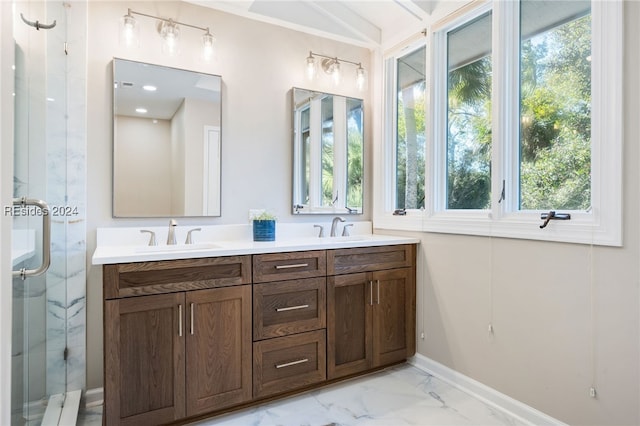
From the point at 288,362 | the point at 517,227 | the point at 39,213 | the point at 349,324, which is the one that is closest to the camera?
the point at 39,213

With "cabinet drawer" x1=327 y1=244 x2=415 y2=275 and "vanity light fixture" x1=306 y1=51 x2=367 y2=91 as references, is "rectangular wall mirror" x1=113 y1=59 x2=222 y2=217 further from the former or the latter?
"cabinet drawer" x1=327 y1=244 x2=415 y2=275

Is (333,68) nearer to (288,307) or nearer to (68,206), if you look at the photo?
(288,307)

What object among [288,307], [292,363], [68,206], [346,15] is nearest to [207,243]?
[288,307]

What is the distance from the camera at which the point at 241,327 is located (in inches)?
76.8

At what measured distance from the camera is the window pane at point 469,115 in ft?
7.29

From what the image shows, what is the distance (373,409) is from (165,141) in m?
1.96

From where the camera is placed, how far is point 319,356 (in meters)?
2.19

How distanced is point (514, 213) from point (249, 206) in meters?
1.62

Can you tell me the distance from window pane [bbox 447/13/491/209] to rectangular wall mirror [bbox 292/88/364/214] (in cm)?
75

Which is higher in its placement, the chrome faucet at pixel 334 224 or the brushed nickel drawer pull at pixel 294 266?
the chrome faucet at pixel 334 224

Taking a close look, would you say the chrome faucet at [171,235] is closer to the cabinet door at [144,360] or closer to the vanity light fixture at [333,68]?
the cabinet door at [144,360]

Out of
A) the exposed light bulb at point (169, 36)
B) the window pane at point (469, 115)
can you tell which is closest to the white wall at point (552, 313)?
the window pane at point (469, 115)

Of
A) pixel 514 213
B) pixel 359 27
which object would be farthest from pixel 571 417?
pixel 359 27

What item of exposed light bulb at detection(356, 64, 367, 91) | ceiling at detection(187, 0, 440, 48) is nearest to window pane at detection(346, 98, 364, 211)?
exposed light bulb at detection(356, 64, 367, 91)
